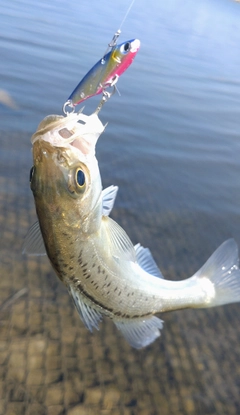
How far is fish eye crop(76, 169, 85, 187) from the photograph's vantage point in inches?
77.7

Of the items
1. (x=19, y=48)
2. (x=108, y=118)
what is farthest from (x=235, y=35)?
(x=108, y=118)

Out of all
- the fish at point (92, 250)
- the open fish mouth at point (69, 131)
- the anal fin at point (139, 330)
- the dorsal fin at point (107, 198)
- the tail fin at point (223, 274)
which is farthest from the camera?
the tail fin at point (223, 274)

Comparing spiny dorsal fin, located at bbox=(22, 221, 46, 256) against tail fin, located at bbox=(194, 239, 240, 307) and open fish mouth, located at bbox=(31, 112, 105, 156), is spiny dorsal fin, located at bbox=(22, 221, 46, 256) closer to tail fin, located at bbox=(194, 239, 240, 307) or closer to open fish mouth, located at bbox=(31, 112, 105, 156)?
open fish mouth, located at bbox=(31, 112, 105, 156)

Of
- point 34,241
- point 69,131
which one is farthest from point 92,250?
point 69,131

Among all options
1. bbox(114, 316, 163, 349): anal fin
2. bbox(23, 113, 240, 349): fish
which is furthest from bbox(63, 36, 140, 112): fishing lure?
bbox(114, 316, 163, 349): anal fin

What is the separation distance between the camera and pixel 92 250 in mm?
2299

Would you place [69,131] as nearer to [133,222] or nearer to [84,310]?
[84,310]

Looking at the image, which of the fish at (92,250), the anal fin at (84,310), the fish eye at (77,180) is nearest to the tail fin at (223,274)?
the fish at (92,250)

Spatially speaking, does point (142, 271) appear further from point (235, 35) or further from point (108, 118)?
point (235, 35)

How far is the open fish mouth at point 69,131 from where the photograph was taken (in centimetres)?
183

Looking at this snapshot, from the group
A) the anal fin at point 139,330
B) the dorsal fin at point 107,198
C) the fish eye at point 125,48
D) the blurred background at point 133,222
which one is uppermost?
the fish eye at point 125,48

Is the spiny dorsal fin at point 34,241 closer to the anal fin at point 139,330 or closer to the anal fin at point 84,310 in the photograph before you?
the anal fin at point 84,310

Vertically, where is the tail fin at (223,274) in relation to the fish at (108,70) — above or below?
below

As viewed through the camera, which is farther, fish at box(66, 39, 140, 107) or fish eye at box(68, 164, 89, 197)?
fish at box(66, 39, 140, 107)
